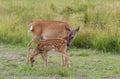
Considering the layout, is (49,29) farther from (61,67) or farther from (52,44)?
(61,67)

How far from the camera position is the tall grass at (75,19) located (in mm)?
13634

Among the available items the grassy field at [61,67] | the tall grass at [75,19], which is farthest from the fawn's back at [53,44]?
the tall grass at [75,19]

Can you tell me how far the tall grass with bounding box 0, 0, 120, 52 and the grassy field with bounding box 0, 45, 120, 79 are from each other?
55cm

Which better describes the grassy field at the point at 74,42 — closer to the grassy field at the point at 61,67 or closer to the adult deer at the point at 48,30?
the grassy field at the point at 61,67

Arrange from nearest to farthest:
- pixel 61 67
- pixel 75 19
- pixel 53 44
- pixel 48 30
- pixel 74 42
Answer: pixel 61 67 < pixel 53 44 < pixel 48 30 < pixel 74 42 < pixel 75 19

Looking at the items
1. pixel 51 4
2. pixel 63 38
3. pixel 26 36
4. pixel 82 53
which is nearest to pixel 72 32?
pixel 63 38

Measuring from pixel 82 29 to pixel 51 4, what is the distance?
18.7 feet

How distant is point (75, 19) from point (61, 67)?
651 cm

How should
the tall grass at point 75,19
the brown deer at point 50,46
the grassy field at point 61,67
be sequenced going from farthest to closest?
the tall grass at point 75,19
the brown deer at point 50,46
the grassy field at point 61,67

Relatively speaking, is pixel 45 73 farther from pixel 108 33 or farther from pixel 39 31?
pixel 108 33

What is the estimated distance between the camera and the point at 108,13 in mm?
17391

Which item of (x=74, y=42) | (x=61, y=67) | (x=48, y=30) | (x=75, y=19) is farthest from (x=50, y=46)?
(x=75, y=19)

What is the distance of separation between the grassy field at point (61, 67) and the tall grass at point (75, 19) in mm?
554

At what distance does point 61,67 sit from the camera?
10.3 meters
